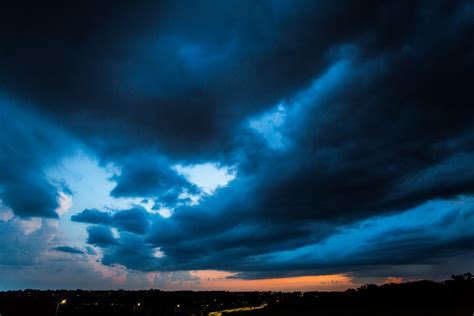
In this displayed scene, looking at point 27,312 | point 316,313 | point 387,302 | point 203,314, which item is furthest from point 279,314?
point 27,312

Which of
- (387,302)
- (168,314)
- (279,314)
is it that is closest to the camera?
(168,314)

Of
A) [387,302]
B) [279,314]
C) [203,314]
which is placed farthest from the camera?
[387,302]

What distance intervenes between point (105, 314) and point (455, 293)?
165 meters

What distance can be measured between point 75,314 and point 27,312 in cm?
2374

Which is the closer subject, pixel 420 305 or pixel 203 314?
pixel 203 314

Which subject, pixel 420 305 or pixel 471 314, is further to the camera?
pixel 420 305

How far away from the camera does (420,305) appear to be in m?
181

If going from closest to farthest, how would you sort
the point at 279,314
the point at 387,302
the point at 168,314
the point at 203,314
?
the point at 168,314
the point at 203,314
the point at 279,314
the point at 387,302

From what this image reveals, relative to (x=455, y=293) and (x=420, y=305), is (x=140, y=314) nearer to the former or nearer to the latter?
(x=420, y=305)

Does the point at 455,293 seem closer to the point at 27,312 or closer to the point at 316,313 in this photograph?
the point at 316,313

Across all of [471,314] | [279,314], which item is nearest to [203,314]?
[279,314]

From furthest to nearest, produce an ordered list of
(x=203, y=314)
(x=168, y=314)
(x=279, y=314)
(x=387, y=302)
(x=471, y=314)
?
(x=387, y=302) → (x=279, y=314) → (x=203, y=314) → (x=168, y=314) → (x=471, y=314)

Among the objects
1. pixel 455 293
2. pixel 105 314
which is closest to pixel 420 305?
pixel 455 293

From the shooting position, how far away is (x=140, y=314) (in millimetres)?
152625
